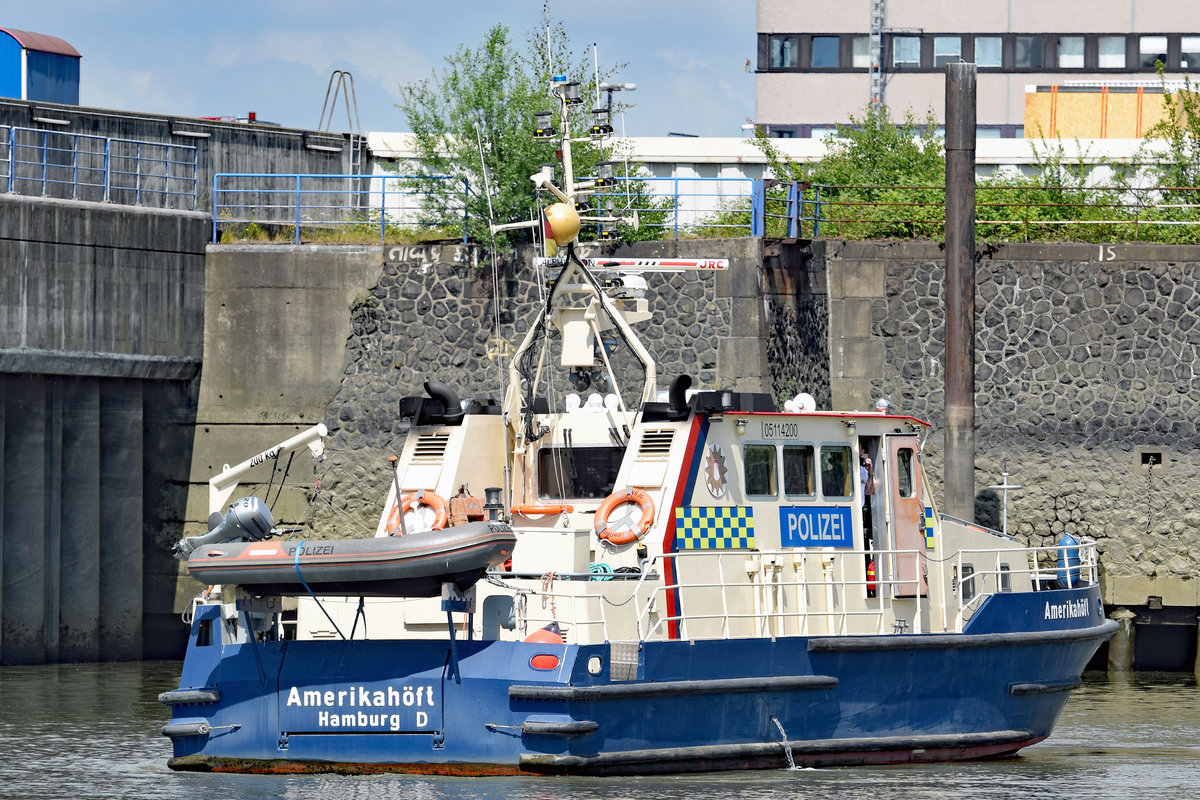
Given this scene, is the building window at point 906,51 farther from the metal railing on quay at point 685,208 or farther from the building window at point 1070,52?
the metal railing on quay at point 685,208

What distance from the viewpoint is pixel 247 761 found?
12148 mm

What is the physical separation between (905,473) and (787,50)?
30013mm

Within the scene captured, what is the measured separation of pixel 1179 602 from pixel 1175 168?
6.79 metres

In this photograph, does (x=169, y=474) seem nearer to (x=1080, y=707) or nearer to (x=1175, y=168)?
(x=1080, y=707)

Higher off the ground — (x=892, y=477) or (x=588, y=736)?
(x=892, y=477)

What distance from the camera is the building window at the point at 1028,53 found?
42000mm

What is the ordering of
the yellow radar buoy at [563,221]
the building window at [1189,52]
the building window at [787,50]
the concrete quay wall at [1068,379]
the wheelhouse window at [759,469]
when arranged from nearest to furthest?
the wheelhouse window at [759,469]
the yellow radar buoy at [563,221]
the concrete quay wall at [1068,379]
the building window at [1189,52]
the building window at [787,50]

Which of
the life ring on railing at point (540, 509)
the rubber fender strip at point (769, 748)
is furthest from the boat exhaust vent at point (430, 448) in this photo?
the rubber fender strip at point (769, 748)

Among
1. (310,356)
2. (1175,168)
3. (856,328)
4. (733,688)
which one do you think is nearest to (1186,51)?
(1175,168)

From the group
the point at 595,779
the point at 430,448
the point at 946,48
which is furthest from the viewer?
the point at 946,48

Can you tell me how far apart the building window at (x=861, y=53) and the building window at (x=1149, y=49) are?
579cm

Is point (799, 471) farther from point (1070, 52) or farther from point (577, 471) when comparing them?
point (1070, 52)

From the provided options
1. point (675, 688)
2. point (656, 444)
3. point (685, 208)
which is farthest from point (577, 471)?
point (685, 208)

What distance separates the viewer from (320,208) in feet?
77.8
